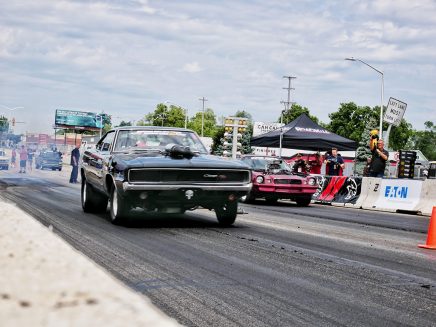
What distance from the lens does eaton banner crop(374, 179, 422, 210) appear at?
59.2 feet

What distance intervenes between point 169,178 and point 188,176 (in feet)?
0.98

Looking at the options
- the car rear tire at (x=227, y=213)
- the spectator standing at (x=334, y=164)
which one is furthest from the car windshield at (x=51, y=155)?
the car rear tire at (x=227, y=213)

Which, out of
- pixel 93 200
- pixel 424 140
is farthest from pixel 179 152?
pixel 424 140

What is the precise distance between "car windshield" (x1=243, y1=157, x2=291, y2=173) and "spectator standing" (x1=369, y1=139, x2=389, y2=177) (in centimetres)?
241

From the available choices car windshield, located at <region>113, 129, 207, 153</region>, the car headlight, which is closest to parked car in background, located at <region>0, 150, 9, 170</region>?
the car headlight

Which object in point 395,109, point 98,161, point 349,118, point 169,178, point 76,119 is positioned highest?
point 349,118

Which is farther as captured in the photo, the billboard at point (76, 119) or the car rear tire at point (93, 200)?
the billboard at point (76, 119)

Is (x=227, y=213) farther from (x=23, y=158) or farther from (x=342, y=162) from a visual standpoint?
(x=23, y=158)

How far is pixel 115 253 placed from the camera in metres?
7.32

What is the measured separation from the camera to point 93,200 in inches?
497

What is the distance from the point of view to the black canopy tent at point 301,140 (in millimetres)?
26922

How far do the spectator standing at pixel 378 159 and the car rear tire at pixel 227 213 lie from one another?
8.94 m

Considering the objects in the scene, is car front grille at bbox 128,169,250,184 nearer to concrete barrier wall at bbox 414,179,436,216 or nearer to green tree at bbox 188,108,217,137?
concrete barrier wall at bbox 414,179,436,216

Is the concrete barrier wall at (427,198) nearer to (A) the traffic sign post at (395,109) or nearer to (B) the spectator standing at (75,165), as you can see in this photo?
(A) the traffic sign post at (395,109)
